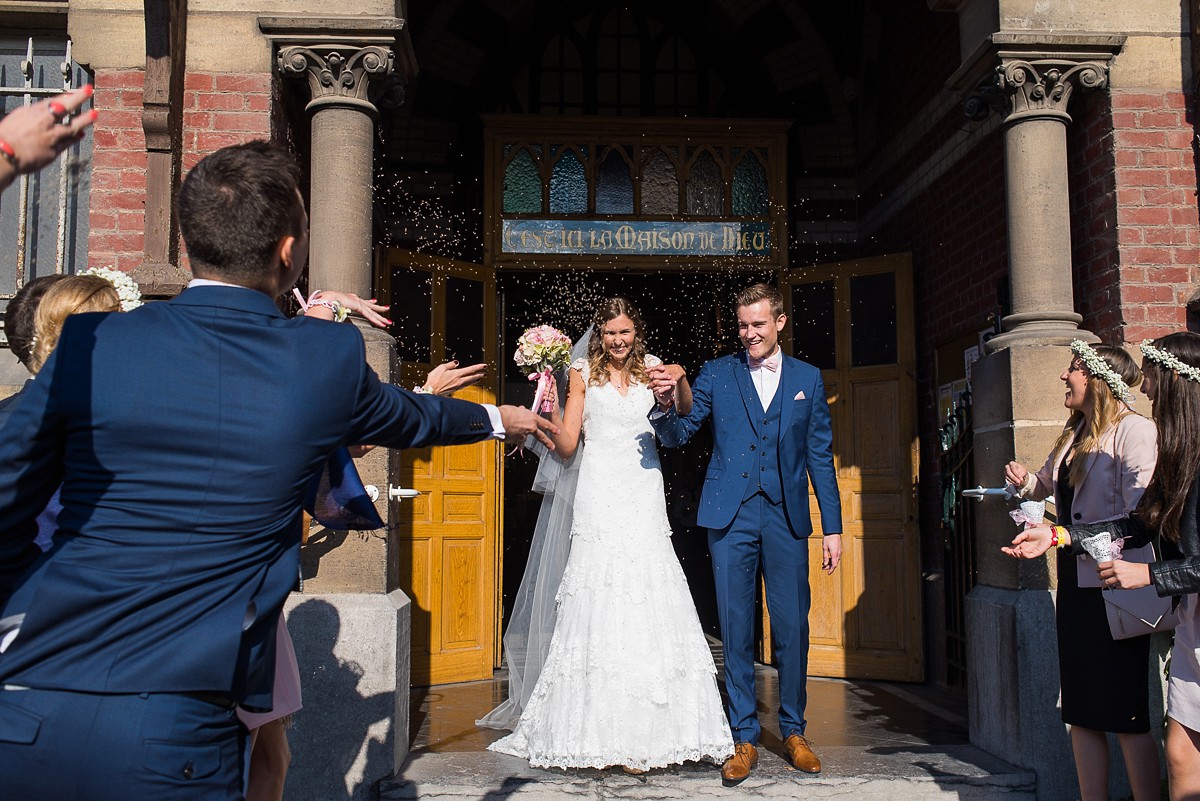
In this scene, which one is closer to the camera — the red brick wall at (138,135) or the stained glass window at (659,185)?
the red brick wall at (138,135)

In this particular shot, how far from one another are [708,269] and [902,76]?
2.05 metres

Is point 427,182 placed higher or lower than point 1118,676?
higher

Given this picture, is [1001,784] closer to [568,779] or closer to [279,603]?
[568,779]

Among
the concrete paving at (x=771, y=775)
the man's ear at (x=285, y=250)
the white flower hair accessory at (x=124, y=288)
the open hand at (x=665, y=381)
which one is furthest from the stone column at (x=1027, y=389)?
the man's ear at (x=285, y=250)

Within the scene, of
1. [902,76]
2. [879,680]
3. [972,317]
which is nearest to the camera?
[972,317]

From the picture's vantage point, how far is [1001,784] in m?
4.66

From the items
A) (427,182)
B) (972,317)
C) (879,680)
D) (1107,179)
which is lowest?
(879,680)

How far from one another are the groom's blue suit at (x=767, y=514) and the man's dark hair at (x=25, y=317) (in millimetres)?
2752

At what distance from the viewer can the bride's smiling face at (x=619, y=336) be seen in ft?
16.9

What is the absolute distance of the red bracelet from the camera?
5.74 ft

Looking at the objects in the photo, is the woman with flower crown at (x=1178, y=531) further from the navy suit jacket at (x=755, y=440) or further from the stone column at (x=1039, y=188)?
the stone column at (x=1039, y=188)

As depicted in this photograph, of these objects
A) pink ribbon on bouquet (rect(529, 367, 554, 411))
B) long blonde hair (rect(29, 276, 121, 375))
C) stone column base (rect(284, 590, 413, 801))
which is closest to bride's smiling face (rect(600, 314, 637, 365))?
pink ribbon on bouquet (rect(529, 367, 554, 411))

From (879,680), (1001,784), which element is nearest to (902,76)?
(879,680)

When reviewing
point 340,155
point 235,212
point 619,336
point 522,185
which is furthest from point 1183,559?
point 522,185
